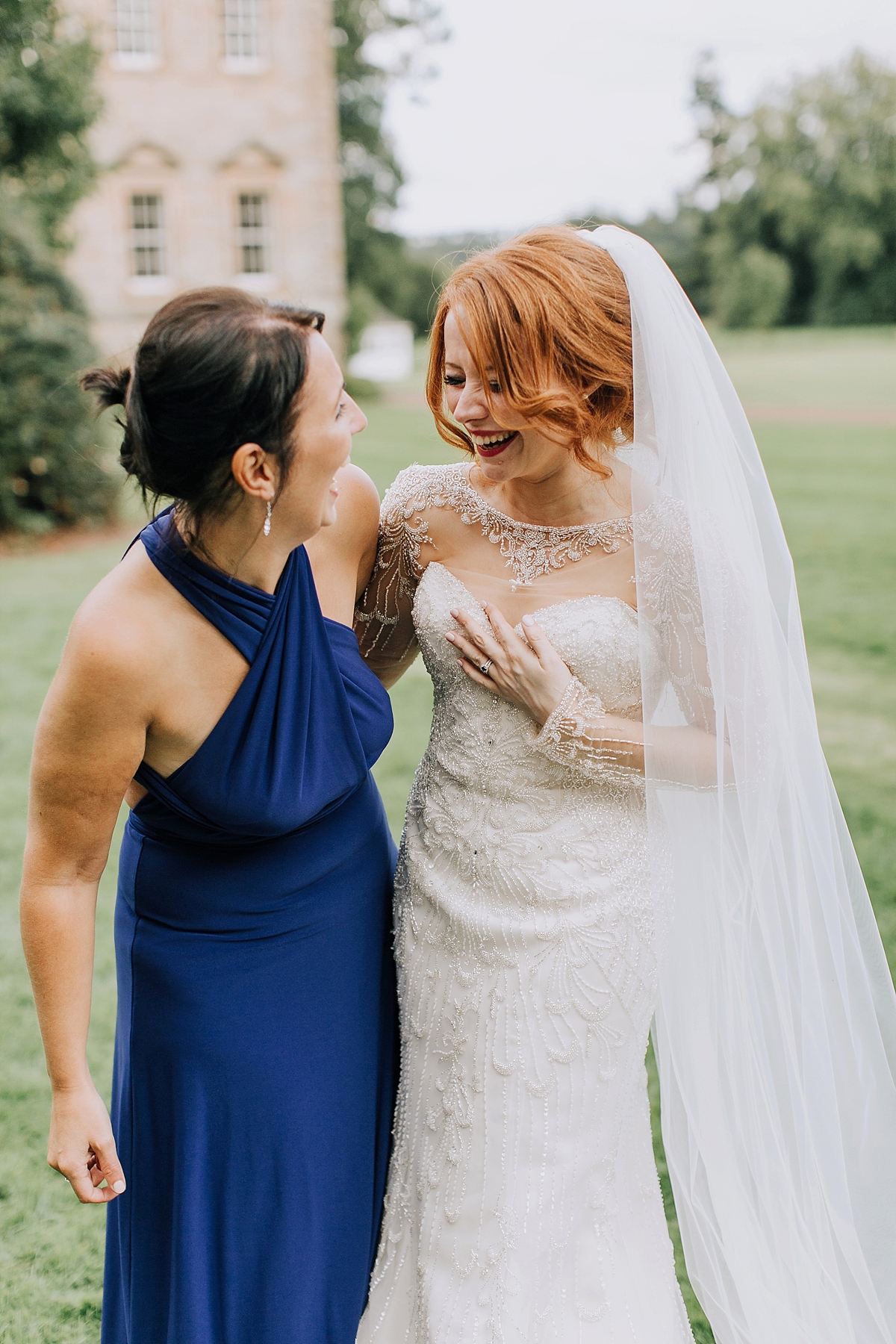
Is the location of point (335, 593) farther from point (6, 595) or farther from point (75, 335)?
point (75, 335)

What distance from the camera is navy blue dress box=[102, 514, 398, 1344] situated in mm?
2074

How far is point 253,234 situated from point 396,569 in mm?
26392

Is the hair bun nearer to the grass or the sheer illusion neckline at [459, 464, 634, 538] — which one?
the sheer illusion neckline at [459, 464, 634, 538]

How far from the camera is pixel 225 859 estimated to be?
2.14 m

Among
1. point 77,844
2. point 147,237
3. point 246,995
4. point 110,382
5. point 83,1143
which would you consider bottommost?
point 83,1143

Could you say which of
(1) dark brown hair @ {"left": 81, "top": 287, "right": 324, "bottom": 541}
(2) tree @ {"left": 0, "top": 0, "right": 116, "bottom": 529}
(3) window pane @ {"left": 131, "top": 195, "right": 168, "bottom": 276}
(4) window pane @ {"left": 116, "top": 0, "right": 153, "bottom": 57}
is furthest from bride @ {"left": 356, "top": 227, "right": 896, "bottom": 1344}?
(4) window pane @ {"left": 116, "top": 0, "right": 153, "bottom": 57}

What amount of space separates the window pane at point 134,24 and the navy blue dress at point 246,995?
27309 millimetres

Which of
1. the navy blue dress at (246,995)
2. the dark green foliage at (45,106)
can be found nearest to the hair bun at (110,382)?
the navy blue dress at (246,995)

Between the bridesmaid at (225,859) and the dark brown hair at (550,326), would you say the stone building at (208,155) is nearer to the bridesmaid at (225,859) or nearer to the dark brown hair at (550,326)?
the dark brown hair at (550,326)

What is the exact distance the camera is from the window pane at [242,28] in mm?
25016

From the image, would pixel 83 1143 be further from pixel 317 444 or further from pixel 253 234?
pixel 253 234

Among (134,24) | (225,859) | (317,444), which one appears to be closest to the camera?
(317,444)

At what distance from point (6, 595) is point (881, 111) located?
55.5 metres

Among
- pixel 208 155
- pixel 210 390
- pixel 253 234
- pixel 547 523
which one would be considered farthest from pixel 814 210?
pixel 210 390
